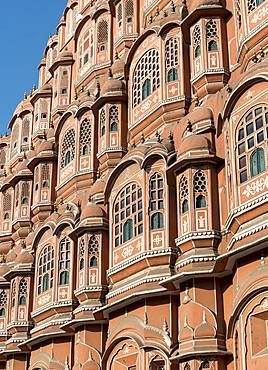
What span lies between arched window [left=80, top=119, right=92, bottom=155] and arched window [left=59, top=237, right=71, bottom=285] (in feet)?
13.2

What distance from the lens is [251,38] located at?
67.8 ft

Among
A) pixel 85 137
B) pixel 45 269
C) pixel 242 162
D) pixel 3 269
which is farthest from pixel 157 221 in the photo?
pixel 3 269

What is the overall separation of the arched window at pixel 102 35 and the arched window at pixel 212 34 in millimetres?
8556

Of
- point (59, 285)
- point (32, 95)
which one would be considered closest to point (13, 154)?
point (32, 95)

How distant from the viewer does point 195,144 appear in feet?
65.7

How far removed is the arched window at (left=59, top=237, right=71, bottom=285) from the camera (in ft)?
84.5

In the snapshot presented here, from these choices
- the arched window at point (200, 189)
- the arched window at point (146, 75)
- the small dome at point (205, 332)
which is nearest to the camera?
the small dome at point (205, 332)

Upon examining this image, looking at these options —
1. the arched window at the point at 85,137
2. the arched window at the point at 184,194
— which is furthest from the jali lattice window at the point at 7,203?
the arched window at the point at 184,194

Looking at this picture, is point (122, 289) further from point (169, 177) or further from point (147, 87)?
point (147, 87)

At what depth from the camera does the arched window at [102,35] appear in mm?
30891

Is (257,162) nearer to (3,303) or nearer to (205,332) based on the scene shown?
(205,332)

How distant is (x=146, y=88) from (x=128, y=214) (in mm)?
4948

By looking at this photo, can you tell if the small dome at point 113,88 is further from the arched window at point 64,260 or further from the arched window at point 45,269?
the arched window at point 45,269

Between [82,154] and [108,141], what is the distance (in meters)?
2.11
